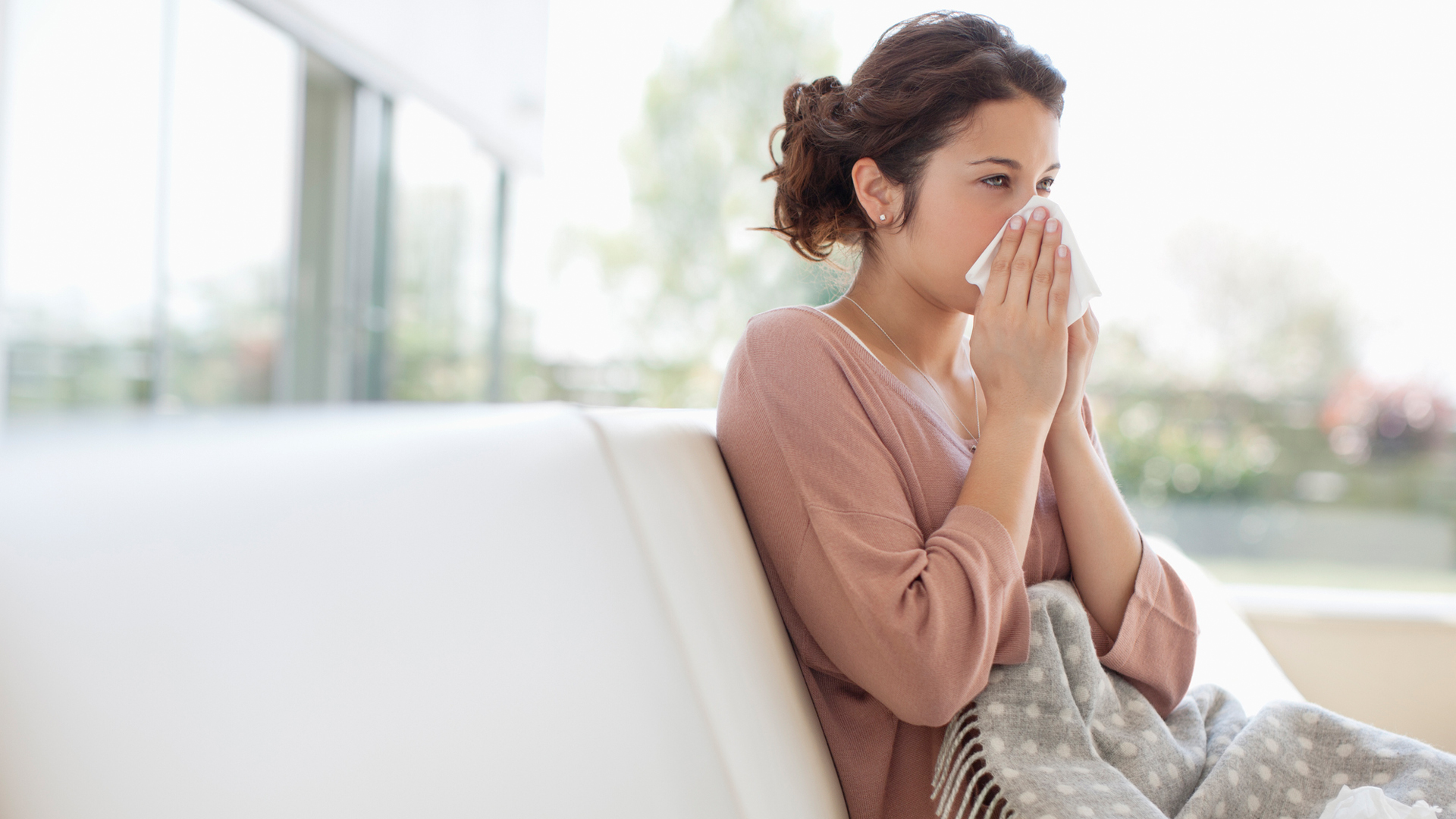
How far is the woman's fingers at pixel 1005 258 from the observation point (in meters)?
1.05

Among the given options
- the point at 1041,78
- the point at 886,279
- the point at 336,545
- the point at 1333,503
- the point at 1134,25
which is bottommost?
the point at 1333,503

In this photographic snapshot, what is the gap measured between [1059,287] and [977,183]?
0.52 feet

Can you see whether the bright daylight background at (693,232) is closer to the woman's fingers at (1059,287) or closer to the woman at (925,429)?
the woman at (925,429)

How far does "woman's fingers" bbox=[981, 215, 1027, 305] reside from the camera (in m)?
1.05

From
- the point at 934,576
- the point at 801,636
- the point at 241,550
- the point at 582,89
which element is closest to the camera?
the point at 241,550

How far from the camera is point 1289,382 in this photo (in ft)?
16.4

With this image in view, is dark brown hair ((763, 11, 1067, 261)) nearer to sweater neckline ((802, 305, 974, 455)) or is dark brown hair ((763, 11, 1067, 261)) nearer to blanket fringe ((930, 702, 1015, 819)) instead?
sweater neckline ((802, 305, 974, 455))

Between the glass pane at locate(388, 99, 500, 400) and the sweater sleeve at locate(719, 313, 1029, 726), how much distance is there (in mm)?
4772

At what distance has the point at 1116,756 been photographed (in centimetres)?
88

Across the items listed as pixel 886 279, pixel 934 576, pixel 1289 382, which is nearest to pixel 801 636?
pixel 934 576

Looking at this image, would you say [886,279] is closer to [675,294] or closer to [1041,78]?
[1041,78]

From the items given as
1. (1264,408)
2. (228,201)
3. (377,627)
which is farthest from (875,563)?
(1264,408)

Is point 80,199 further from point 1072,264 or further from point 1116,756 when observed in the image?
point 1116,756

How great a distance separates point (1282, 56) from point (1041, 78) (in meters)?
4.78
